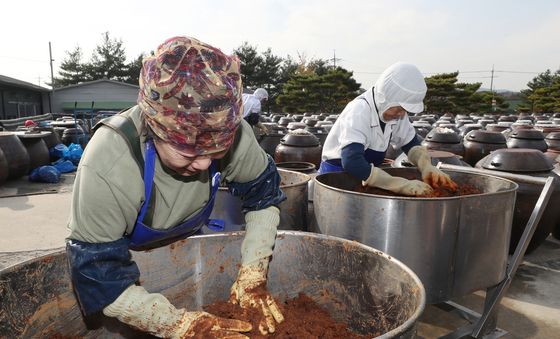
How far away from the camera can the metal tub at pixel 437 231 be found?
2.21m

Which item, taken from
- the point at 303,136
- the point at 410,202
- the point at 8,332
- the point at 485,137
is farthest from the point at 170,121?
the point at 485,137

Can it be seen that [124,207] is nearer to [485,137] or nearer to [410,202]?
[410,202]

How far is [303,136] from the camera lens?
247 inches

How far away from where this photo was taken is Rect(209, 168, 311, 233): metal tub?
276 centimetres

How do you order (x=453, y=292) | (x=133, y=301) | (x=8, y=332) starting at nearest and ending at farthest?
(x=133, y=301), (x=8, y=332), (x=453, y=292)

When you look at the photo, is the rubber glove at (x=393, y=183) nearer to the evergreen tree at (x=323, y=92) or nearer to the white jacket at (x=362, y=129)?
the white jacket at (x=362, y=129)

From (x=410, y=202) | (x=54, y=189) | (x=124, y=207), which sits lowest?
(x=54, y=189)

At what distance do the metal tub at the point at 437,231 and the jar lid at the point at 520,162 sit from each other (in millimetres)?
1837

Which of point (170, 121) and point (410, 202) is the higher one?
point (170, 121)

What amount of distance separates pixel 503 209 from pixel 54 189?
7592 millimetres

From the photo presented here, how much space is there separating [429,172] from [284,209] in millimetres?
1138

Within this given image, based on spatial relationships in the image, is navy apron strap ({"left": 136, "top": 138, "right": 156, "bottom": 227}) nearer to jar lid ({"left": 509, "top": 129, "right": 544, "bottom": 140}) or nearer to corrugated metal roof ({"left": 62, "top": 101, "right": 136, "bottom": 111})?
jar lid ({"left": 509, "top": 129, "right": 544, "bottom": 140})

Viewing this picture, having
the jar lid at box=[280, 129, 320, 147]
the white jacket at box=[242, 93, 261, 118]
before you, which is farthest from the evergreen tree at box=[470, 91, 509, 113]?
the jar lid at box=[280, 129, 320, 147]

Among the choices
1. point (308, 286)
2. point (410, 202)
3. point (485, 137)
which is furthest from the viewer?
point (485, 137)
